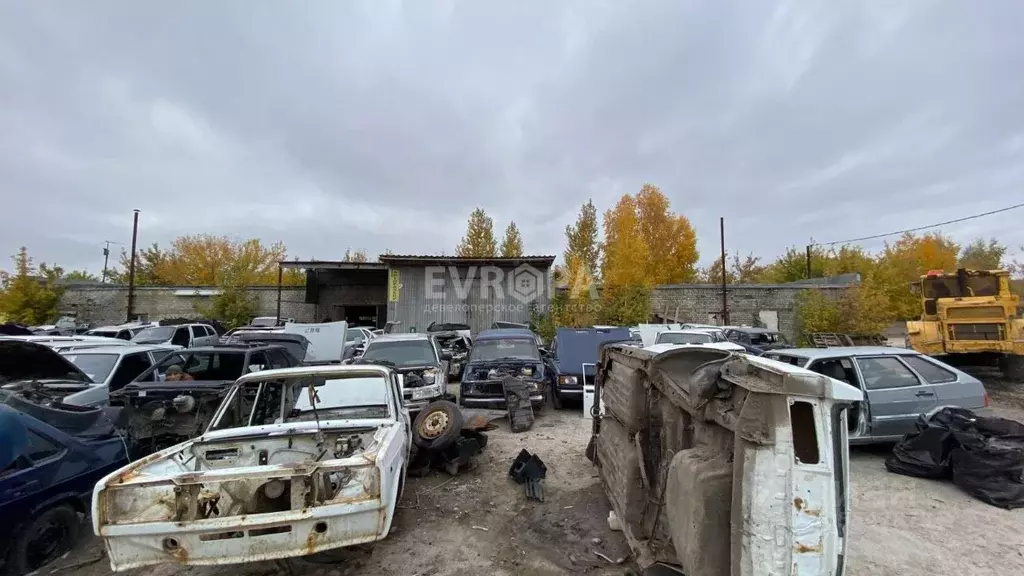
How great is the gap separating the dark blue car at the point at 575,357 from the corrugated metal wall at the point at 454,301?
33.2ft

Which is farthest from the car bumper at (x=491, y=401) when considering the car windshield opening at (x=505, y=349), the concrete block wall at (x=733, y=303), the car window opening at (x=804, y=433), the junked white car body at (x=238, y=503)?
the concrete block wall at (x=733, y=303)

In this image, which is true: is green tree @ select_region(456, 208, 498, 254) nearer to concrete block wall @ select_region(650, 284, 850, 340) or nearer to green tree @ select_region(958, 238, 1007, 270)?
concrete block wall @ select_region(650, 284, 850, 340)

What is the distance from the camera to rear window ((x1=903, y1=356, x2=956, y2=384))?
6078 millimetres

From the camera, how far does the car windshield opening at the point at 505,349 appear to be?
9.70 metres

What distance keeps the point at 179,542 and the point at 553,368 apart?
7.73 meters

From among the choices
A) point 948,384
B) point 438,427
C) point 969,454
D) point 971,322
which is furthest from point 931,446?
point 971,322

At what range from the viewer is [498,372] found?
8.99 meters

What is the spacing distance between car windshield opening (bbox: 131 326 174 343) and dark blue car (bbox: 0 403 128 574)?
11630mm

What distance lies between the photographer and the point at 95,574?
371 cm

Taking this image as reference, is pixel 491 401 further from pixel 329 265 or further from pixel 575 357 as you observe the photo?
pixel 329 265

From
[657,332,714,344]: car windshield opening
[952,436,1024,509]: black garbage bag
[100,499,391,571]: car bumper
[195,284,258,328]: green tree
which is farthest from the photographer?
[195,284,258,328]: green tree

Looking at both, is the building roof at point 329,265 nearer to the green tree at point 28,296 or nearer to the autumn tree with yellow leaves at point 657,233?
the green tree at point 28,296

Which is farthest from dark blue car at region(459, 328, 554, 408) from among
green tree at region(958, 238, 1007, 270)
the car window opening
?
Answer: green tree at region(958, 238, 1007, 270)

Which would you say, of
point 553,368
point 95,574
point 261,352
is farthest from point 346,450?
point 553,368
